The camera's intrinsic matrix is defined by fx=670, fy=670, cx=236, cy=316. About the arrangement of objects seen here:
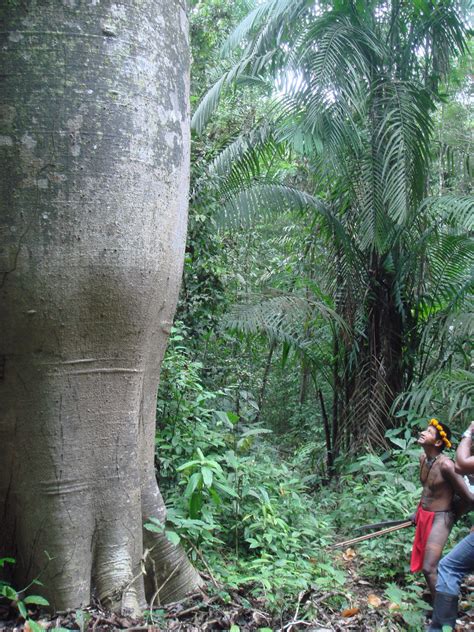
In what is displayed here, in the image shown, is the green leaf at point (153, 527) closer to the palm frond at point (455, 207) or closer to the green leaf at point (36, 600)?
the green leaf at point (36, 600)

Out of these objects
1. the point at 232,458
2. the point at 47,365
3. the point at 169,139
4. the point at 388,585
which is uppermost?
the point at 169,139

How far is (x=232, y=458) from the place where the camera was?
4.40m

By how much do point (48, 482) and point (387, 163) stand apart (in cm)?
534

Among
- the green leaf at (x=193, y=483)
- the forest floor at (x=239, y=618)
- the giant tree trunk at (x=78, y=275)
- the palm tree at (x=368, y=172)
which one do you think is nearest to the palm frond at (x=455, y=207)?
the palm tree at (x=368, y=172)

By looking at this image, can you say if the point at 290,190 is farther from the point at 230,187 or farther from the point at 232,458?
the point at 232,458

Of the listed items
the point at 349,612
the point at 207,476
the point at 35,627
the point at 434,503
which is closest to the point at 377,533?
the point at 434,503

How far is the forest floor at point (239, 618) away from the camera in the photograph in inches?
111

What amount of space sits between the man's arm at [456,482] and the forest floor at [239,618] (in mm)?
750

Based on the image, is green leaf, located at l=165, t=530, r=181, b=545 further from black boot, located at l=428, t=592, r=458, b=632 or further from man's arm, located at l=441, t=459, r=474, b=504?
man's arm, located at l=441, t=459, r=474, b=504

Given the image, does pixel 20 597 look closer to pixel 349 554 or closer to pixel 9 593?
pixel 9 593

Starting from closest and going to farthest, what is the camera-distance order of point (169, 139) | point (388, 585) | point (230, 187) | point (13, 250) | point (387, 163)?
point (13, 250), point (169, 139), point (388, 585), point (387, 163), point (230, 187)

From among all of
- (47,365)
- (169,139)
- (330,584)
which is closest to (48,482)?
(47,365)

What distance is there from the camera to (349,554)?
5.04 metres

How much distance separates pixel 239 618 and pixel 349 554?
2.01 metres
